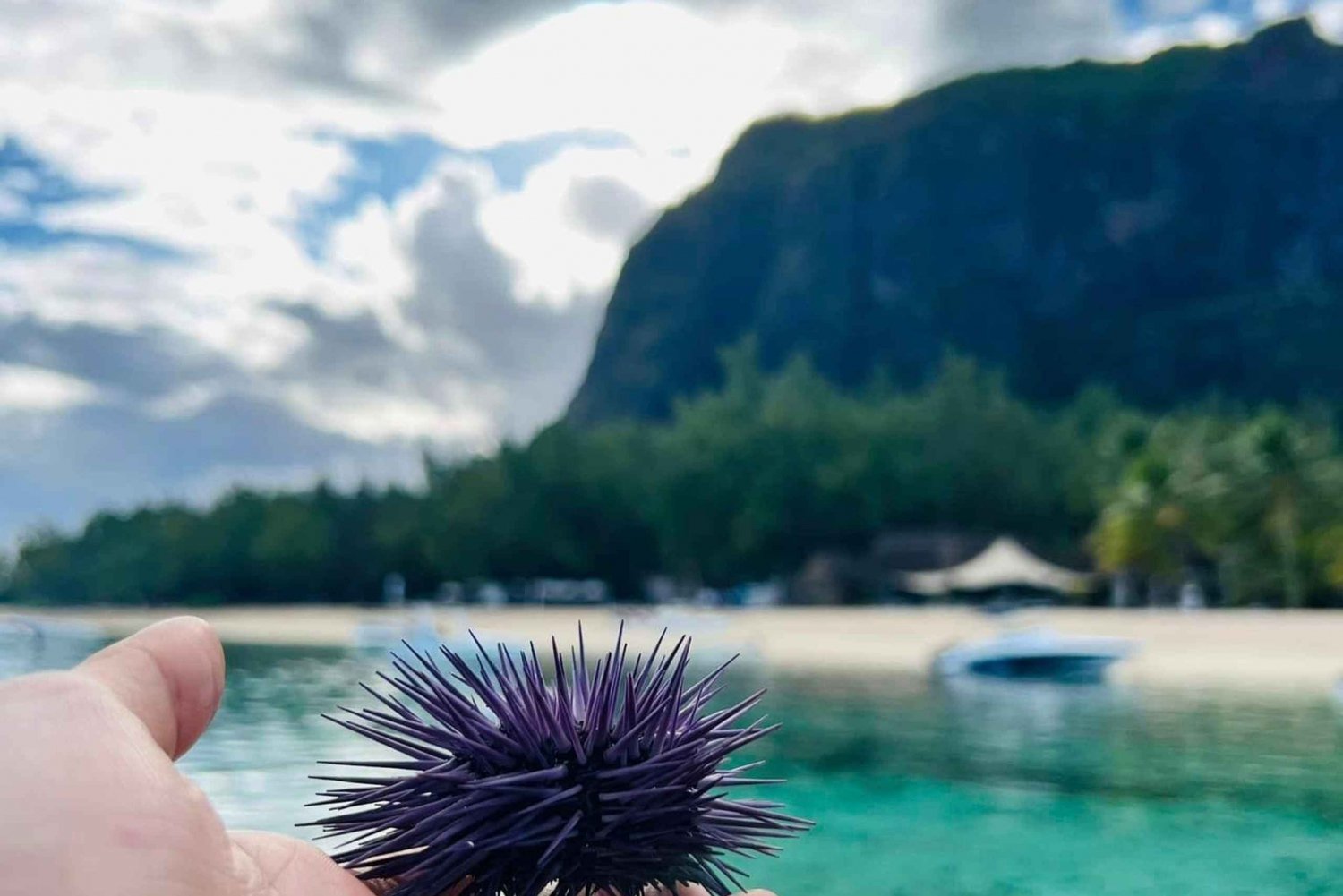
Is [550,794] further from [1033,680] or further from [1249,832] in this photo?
[1033,680]

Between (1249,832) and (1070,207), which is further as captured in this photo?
(1070,207)

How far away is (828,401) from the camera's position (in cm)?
8488

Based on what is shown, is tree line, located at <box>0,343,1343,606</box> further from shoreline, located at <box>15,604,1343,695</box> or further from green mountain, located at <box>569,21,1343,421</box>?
green mountain, located at <box>569,21,1343,421</box>

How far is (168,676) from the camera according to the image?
9.91 ft

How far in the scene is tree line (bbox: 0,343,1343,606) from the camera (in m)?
47.5

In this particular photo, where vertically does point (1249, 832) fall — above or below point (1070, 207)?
below

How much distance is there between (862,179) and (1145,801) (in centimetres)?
12577

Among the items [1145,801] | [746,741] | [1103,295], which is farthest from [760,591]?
[1103,295]

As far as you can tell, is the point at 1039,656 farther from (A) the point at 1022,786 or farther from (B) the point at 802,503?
(B) the point at 802,503

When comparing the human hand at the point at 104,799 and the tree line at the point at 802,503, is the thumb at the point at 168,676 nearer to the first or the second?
the human hand at the point at 104,799

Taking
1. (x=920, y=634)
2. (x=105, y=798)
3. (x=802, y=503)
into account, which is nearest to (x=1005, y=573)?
(x=920, y=634)

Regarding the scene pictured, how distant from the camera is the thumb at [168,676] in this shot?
2.89m

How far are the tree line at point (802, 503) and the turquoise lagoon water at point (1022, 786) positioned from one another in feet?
83.6

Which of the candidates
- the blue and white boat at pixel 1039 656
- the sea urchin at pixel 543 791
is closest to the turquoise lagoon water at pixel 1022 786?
the blue and white boat at pixel 1039 656
